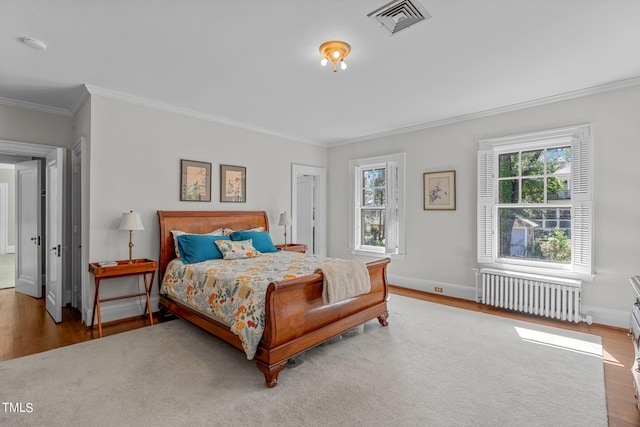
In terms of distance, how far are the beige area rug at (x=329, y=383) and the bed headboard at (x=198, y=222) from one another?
1.05 metres

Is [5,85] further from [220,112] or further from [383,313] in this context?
[383,313]

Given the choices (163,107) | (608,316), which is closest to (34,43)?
(163,107)

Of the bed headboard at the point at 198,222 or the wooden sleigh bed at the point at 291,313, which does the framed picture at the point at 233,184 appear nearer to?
the bed headboard at the point at 198,222

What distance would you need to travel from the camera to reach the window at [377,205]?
17.6 feet

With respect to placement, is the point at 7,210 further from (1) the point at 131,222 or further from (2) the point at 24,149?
(1) the point at 131,222

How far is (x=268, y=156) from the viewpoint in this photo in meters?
5.37

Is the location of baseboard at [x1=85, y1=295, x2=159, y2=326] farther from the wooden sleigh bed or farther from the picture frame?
the picture frame

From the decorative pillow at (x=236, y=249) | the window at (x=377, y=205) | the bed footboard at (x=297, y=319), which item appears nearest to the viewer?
the bed footboard at (x=297, y=319)

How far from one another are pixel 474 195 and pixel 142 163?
453cm

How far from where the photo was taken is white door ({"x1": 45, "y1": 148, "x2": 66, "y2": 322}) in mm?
3594

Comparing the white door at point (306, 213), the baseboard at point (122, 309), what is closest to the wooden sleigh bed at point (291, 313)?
the baseboard at point (122, 309)

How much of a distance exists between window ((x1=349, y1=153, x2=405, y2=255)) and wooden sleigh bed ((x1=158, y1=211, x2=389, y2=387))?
1985 mm

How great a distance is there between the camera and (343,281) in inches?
113

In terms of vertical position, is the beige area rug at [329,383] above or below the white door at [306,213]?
below
